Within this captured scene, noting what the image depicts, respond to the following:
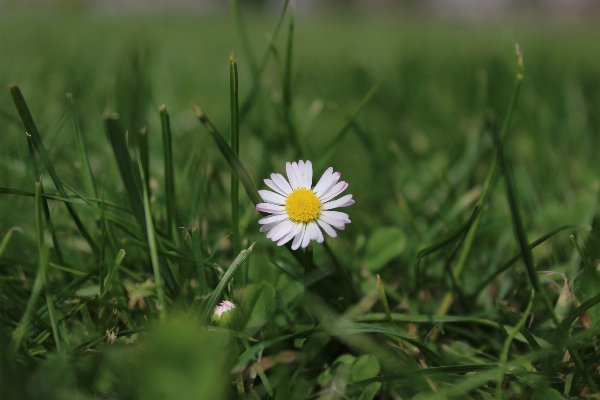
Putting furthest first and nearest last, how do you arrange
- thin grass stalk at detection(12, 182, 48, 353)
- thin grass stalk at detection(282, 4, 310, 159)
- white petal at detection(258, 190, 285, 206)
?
thin grass stalk at detection(282, 4, 310, 159)
white petal at detection(258, 190, 285, 206)
thin grass stalk at detection(12, 182, 48, 353)

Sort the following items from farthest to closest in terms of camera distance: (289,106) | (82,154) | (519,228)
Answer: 1. (289,106)
2. (82,154)
3. (519,228)

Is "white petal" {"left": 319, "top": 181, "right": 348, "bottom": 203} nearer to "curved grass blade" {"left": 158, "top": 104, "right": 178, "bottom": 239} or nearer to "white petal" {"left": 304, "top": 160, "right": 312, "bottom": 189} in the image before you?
"white petal" {"left": 304, "top": 160, "right": 312, "bottom": 189}

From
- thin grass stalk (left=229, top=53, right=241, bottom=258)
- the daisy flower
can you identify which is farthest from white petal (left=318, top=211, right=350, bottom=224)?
thin grass stalk (left=229, top=53, right=241, bottom=258)

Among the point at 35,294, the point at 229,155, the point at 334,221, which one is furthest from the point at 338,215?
the point at 35,294

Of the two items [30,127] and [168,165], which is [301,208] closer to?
[168,165]

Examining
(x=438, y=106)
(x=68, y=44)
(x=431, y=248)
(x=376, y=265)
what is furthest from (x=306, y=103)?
(x=68, y=44)

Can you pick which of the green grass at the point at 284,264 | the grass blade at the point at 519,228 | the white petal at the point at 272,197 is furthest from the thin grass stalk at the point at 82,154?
the grass blade at the point at 519,228

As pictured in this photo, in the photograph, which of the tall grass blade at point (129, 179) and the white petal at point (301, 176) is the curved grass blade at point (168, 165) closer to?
the tall grass blade at point (129, 179)
